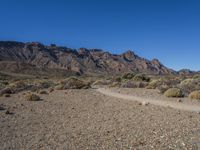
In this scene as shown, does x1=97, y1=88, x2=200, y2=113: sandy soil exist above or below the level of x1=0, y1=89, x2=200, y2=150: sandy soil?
above

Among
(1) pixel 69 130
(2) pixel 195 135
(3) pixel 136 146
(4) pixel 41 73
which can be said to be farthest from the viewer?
(4) pixel 41 73

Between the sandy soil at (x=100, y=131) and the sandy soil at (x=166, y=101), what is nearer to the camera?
the sandy soil at (x=100, y=131)

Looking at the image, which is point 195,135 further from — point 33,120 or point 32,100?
point 32,100

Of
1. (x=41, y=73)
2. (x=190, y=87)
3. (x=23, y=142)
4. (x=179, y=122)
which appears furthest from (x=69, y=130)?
(x=41, y=73)

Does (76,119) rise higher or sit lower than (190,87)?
lower

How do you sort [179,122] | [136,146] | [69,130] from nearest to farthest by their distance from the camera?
[136,146]
[69,130]
[179,122]

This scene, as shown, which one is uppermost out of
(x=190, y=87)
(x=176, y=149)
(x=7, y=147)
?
(x=190, y=87)

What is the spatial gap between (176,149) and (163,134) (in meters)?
1.98

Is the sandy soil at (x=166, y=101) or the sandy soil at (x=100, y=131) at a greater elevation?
the sandy soil at (x=166, y=101)

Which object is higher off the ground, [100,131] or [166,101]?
[166,101]

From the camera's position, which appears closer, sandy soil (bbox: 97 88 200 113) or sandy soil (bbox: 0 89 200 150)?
sandy soil (bbox: 0 89 200 150)

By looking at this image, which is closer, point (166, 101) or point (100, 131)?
point (100, 131)

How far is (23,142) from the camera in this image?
1078cm

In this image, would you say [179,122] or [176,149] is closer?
[176,149]
